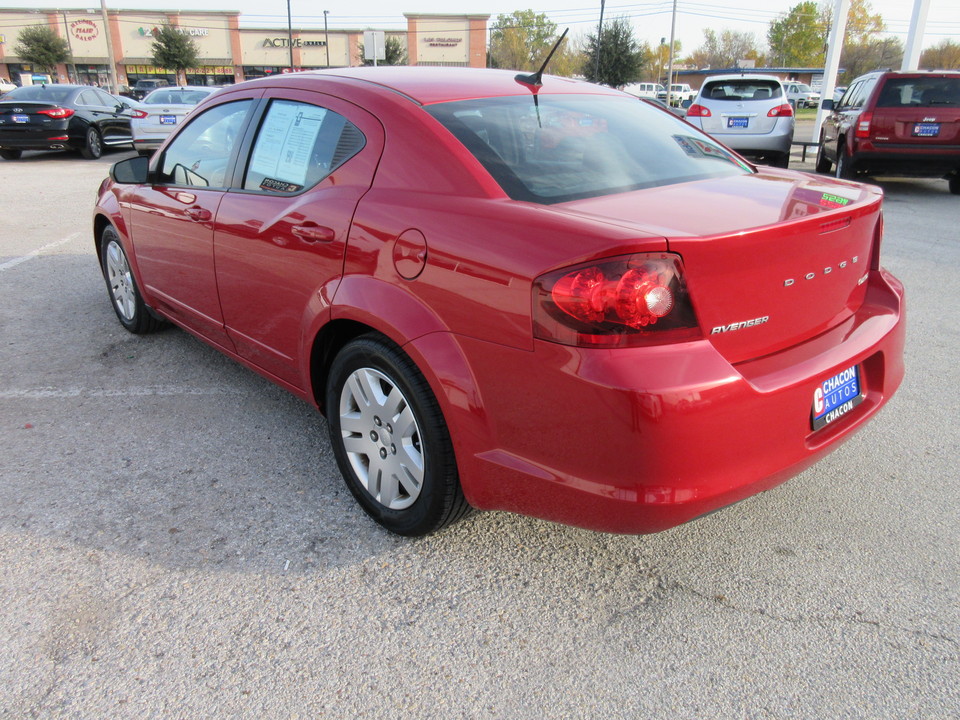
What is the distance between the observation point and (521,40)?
80.2 meters

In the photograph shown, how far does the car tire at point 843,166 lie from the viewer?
10586mm

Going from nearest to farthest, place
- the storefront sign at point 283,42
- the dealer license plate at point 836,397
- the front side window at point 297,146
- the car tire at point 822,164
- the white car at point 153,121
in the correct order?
1. the dealer license plate at point 836,397
2. the front side window at point 297,146
3. the car tire at point 822,164
4. the white car at point 153,121
5. the storefront sign at point 283,42

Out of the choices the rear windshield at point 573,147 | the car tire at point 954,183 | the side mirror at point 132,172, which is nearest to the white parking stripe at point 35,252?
the side mirror at point 132,172

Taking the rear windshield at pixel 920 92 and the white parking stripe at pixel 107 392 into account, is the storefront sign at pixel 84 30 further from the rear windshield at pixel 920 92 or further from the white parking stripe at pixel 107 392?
the white parking stripe at pixel 107 392

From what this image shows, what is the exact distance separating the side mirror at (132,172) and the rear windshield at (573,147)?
7.51ft

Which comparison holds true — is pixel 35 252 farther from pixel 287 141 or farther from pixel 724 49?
pixel 724 49

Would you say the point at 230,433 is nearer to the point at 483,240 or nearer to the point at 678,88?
the point at 483,240

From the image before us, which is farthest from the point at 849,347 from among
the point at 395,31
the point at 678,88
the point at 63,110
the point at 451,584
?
the point at 395,31

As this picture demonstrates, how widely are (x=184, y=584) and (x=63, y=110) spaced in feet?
52.4

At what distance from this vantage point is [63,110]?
15.2 m

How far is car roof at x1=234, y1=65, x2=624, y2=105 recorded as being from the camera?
282cm

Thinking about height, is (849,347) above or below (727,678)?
above

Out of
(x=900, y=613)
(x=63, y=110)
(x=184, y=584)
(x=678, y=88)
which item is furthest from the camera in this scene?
(x=678, y=88)

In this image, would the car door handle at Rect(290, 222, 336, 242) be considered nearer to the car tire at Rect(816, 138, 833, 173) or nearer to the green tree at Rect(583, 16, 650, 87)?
the car tire at Rect(816, 138, 833, 173)
